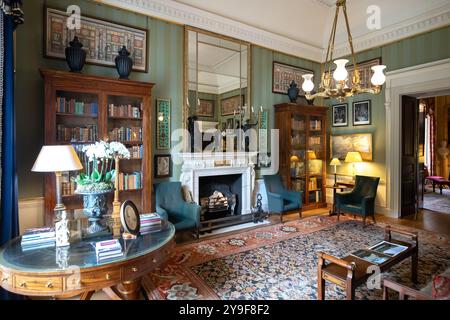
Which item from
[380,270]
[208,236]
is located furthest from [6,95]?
[380,270]

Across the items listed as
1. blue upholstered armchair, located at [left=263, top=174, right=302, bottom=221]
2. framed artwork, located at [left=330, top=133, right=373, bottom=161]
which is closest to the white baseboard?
blue upholstered armchair, located at [left=263, top=174, right=302, bottom=221]

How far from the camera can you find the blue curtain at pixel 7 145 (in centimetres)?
226

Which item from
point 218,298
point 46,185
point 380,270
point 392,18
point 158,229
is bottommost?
point 218,298

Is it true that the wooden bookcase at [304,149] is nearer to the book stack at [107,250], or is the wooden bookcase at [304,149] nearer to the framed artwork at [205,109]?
the framed artwork at [205,109]

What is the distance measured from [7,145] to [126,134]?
58.7 inches

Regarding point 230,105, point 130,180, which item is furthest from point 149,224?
point 230,105

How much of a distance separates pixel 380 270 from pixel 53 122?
392 centimetres

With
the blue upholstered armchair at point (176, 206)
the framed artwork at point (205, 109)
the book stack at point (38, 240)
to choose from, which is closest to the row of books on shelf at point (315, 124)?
the framed artwork at point (205, 109)

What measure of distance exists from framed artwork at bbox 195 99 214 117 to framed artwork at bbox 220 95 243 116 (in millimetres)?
240

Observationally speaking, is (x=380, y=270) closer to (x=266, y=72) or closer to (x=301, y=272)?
(x=301, y=272)
